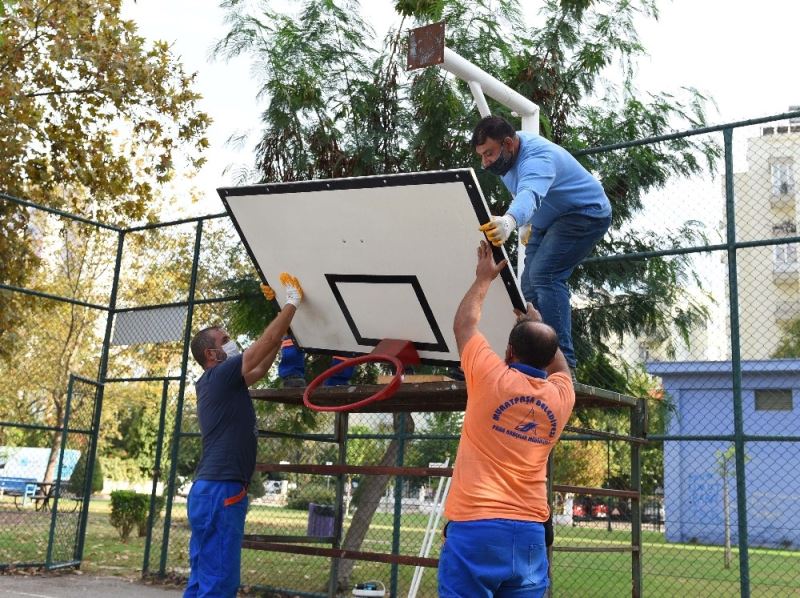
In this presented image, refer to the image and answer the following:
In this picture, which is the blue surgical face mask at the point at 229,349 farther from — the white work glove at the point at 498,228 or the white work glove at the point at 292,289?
the white work glove at the point at 498,228

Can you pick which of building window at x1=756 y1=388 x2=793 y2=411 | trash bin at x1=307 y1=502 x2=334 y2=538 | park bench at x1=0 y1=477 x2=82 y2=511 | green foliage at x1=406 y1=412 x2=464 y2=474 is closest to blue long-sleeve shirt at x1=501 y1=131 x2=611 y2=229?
green foliage at x1=406 y1=412 x2=464 y2=474

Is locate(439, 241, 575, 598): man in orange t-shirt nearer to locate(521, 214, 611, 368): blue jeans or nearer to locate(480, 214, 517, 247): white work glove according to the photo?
locate(480, 214, 517, 247): white work glove

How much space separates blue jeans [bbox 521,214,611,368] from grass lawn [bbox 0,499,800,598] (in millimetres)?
5102

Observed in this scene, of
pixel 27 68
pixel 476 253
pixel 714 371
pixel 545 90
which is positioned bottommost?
pixel 476 253

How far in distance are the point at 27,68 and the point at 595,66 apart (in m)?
8.57

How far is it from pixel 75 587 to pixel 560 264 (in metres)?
6.20

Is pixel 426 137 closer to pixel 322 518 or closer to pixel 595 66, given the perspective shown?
pixel 595 66

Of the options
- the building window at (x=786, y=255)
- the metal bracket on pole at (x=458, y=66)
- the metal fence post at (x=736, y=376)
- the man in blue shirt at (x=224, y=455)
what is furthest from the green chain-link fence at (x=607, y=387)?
the metal bracket on pole at (x=458, y=66)

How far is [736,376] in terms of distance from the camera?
259 inches

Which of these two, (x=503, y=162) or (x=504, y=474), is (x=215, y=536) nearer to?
(x=504, y=474)

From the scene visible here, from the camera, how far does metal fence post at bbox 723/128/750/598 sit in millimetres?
6297

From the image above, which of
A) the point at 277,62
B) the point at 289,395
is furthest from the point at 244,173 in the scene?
the point at 289,395

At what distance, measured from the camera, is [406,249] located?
15.6ft

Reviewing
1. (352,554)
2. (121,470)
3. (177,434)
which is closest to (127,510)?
(177,434)
